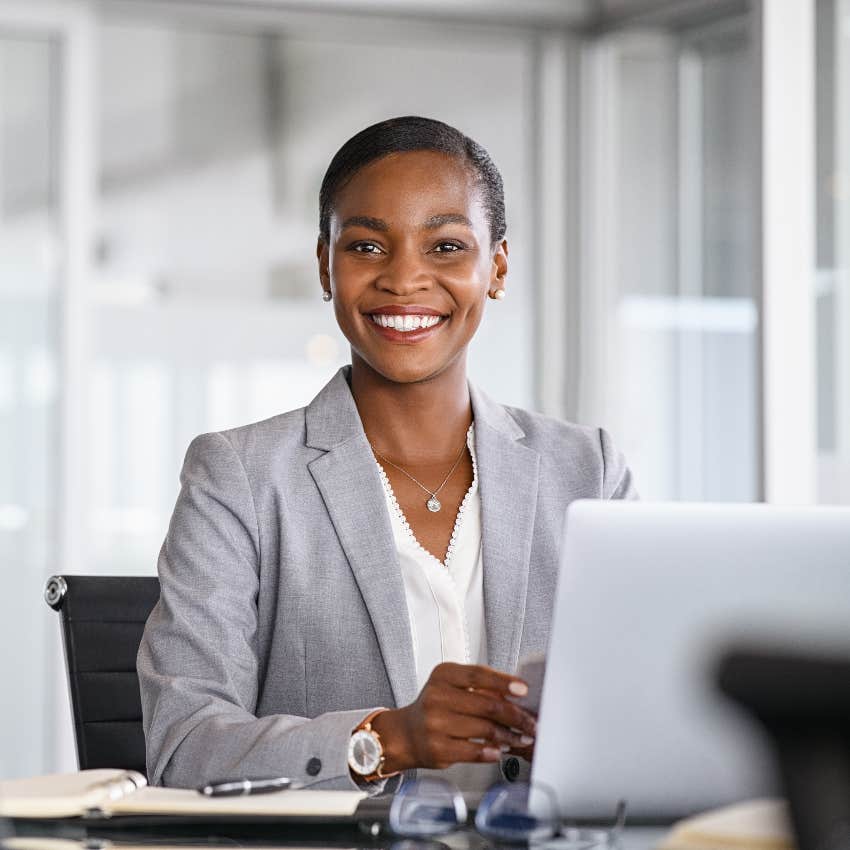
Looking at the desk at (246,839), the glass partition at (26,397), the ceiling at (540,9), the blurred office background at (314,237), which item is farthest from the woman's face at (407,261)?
the ceiling at (540,9)

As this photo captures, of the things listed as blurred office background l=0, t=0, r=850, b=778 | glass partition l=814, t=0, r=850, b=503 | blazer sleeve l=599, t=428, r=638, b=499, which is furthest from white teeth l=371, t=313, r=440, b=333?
glass partition l=814, t=0, r=850, b=503

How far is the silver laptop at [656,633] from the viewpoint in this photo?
115 centimetres

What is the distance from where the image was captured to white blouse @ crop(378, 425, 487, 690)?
6.01 ft

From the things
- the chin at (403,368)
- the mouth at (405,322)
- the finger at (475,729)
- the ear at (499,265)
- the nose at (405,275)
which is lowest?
the finger at (475,729)

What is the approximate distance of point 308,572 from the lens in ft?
6.00

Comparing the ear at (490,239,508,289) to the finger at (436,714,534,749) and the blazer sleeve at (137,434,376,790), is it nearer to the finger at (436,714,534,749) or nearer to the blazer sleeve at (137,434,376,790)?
the blazer sleeve at (137,434,376,790)

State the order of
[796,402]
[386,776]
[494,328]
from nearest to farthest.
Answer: [386,776], [796,402], [494,328]

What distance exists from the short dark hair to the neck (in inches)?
7.9

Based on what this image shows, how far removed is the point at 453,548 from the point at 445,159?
20.4 inches

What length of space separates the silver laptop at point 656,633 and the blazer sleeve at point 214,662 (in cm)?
38

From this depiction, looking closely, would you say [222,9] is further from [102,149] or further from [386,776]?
[386,776]

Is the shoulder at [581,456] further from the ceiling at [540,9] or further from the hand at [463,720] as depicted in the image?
the ceiling at [540,9]

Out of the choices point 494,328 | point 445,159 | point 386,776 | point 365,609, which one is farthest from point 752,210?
point 386,776

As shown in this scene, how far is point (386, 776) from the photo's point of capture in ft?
4.92
